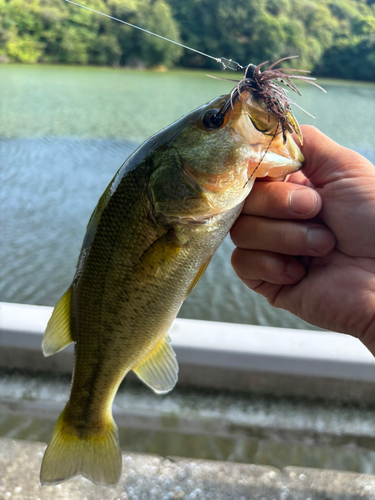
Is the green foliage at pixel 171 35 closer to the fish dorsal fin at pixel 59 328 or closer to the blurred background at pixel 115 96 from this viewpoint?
the blurred background at pixel 115 96

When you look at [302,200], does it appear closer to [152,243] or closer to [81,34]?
[152,243]

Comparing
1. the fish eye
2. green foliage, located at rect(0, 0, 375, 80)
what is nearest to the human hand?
the fish eye

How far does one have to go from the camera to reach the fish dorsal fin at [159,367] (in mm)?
1416

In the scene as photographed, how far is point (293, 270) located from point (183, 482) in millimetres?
1309

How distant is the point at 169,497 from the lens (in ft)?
6.32

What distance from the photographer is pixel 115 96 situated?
19406 mm

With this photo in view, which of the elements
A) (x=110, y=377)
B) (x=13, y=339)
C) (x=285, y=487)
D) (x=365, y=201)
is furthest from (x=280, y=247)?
(x=13, y=339)

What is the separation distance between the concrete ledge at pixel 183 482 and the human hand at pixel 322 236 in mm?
1068

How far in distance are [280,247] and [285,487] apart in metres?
1.38

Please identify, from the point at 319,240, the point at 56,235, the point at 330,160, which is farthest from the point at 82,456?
the point at 56,235

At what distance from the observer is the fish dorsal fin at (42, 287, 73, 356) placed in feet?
4.44

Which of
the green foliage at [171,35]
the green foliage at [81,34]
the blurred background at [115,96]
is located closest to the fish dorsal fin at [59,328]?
the blurred background at [115,96]

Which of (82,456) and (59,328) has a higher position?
(59,328)

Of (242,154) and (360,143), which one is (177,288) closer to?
(242,154)
